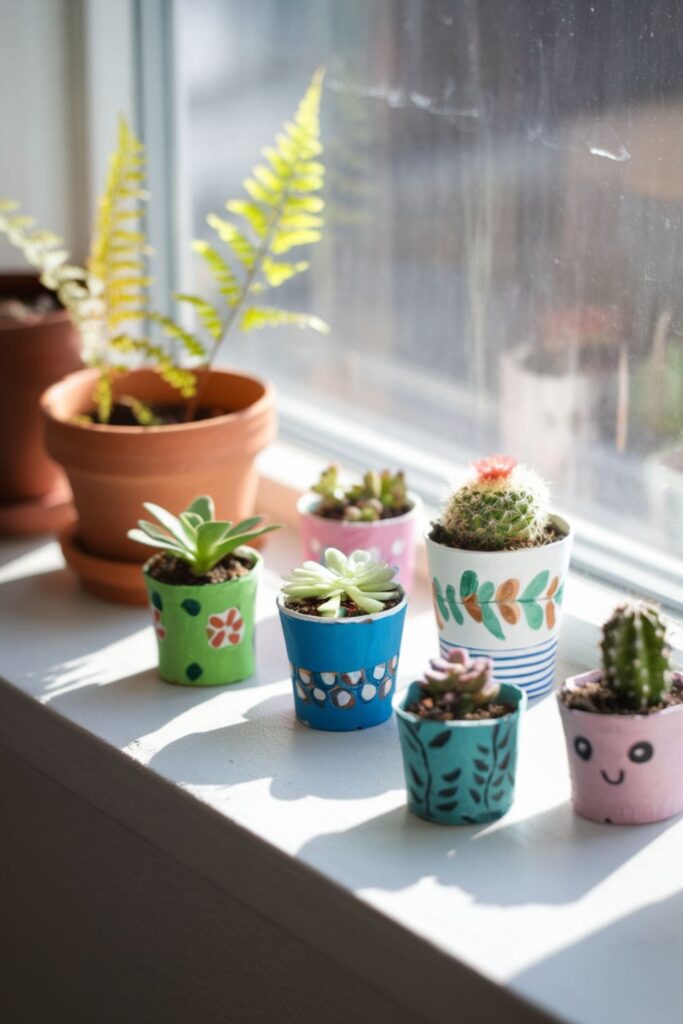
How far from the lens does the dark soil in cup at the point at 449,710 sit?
0.84m

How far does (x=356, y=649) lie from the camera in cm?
95

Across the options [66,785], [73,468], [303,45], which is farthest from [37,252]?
[66,785]

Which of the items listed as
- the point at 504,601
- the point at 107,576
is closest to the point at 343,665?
the point at 504,601

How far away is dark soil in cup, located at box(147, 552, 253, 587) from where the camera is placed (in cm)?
104

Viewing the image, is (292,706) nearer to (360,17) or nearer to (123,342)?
(123,342)

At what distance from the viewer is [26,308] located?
4.58 feet

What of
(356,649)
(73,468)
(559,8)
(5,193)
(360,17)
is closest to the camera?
(356,649)

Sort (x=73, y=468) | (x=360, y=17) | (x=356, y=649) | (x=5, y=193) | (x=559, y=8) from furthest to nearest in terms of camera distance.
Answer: (x=5, y=193) < (x=360, y=17) < (x=73, y=468) < (x=559, y=8) < (x=356, y=649)

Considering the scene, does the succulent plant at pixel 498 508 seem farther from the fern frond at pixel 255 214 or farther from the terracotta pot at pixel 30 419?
the terracotta pot at pixel 30 419

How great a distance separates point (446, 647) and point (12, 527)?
1.87 ft

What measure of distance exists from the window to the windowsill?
6.4 inches

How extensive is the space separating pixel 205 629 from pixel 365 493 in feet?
0.71

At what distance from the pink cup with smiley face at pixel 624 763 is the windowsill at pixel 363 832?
0.05ft

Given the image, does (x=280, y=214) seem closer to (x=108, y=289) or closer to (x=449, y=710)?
(x=108, y=289)
